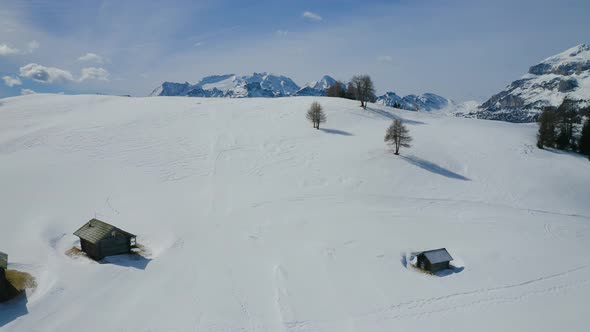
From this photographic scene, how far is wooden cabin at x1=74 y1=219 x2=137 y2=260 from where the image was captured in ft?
80.3

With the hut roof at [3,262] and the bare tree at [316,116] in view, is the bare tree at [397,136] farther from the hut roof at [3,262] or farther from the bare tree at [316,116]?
the hut roof at [3,262]

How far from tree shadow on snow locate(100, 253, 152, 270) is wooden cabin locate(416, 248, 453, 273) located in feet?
67.0

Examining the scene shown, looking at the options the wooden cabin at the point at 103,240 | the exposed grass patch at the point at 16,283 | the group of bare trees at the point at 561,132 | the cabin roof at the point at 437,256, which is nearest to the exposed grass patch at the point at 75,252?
the wooden cabin at the point at 103,240

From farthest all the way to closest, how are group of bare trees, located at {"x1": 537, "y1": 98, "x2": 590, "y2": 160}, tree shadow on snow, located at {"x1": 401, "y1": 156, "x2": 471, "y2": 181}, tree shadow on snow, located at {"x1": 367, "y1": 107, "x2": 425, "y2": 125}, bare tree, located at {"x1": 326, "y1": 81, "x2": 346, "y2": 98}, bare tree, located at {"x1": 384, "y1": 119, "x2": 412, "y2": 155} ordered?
bare tree, located at {"x1": 326, "y1": 81, "x2": 346, "y2": 98} < tree shadow on snow, located at {"x1": 367, "y1": 107, "x2": 425, "y2": 125} < group of bare trees, located at {"x1": 537, "y1": 98, "x2": 590, "y2": 160} < bare tree, located at {"x1": 384, "y1": 119, "x2": 412, "y2": 155} < tree shadow on snow, located at {"x1": 401, "y1": 156, "x2": 471, "y2": 181}

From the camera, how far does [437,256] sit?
82.2 feet

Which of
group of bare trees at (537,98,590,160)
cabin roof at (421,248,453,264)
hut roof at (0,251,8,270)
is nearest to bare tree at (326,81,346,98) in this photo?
group of bare trees at (537,98,590,160)

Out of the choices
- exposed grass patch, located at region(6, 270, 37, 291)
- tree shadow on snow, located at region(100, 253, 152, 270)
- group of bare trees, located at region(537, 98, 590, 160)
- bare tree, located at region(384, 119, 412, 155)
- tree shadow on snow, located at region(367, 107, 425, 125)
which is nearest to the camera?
exposed grass patch, located at region(6, 270, 37, 291)

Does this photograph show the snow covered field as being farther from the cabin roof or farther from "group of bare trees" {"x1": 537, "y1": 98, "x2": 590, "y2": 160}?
"group of bare trees" {"x1": 537, "y1": 98, "x2": 590, "y2": 160}

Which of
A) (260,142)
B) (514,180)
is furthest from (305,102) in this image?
(514,180)

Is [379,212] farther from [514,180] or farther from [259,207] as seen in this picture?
[514,180]

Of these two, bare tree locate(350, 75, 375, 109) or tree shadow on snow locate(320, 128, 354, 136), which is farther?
bare tree locate(350, 75, 375, 109)

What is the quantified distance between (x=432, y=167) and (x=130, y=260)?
3706cm

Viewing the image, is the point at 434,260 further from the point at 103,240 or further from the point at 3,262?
the point at 3,262

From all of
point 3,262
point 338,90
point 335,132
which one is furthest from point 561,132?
point 3,262
